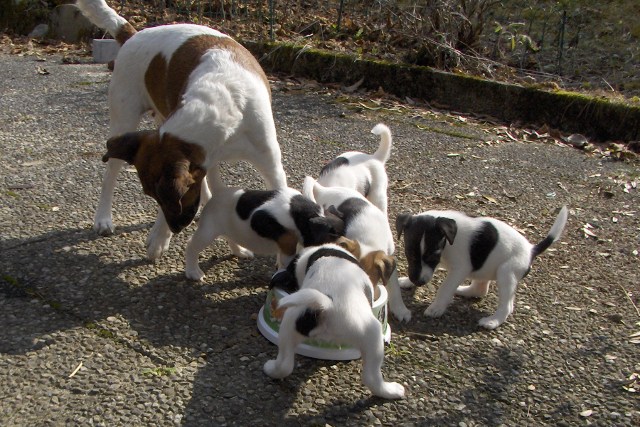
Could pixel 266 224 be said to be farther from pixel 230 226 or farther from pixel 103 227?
pixel 103 227

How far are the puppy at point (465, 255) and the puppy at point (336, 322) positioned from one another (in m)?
0.92

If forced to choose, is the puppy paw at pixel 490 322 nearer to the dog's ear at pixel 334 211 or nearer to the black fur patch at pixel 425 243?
the black fur patch at pixel 425 243

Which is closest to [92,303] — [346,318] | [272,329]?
[272,329]

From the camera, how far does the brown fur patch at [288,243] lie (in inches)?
180

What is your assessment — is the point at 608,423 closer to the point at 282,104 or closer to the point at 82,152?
the point at 82,152

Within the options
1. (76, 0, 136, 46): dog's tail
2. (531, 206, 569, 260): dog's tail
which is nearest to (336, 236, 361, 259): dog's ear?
(531, 206, 569, 260): dog's tail

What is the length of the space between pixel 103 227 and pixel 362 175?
1949 millimetres

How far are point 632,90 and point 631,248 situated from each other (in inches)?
189

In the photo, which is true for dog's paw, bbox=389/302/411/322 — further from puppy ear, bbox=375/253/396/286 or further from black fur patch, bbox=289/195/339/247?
black fur patch, bbox=289/195/339/247

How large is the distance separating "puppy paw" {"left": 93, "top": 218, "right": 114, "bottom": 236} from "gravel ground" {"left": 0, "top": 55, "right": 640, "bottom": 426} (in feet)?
0.24

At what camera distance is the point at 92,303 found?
4445 millimetres

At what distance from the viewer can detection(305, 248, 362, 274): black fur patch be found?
13.1 ft

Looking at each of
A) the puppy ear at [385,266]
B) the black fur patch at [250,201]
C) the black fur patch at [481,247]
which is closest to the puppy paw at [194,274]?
the black fur patch at [250,201]

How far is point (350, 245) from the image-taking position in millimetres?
4375
